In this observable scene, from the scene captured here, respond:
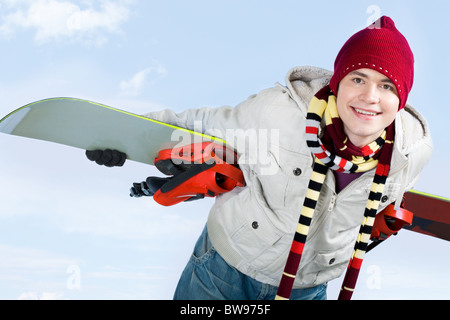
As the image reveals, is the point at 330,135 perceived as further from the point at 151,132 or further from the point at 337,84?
the point at 151,132

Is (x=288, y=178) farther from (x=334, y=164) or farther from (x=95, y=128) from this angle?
(x=95, y=128)

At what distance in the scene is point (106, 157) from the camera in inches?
86.3

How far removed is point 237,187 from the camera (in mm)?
2104

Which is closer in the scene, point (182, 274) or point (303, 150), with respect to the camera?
point (303, 150)

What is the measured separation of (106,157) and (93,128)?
5.0 inches

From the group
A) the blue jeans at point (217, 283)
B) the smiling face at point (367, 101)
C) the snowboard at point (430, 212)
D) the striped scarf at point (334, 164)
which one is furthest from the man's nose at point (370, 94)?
the snowboard at point (430, 212)

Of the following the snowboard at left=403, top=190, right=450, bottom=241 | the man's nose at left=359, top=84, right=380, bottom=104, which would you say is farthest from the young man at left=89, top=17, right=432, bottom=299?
the snowboard at left=403, top=190, right=450, bottom=241

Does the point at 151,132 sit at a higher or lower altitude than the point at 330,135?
higher

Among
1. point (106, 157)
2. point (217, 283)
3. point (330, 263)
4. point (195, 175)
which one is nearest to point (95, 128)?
point (106, 157)

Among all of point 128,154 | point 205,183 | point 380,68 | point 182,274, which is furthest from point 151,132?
point 380,68

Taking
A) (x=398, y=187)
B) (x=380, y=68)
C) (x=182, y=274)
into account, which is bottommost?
(x=182, y=274)
